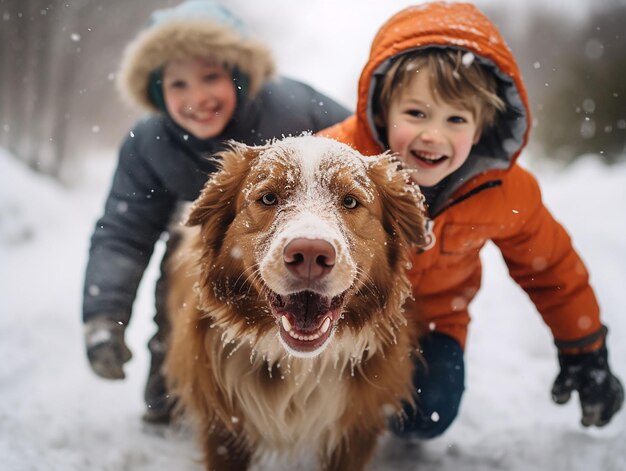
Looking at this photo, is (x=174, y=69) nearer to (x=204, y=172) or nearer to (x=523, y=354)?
(x=204, y=172)

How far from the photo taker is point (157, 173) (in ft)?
5.92

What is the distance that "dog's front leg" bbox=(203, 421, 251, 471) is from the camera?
1.67 metres

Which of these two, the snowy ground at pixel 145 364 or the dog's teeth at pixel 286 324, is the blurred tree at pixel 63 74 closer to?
the snowy ground at pixel 145 364

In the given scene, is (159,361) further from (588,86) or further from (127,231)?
(588,86)

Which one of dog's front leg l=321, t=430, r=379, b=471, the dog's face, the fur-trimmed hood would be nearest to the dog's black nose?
the dog's face

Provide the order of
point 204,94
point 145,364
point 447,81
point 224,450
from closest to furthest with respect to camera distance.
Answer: point 447,81 → point 204,94 → point 224,450 → point 145,364

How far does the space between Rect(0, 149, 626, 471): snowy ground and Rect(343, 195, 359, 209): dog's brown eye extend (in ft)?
3.82

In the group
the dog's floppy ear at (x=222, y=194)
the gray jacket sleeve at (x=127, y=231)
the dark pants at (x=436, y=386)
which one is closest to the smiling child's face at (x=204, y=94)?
the dog's floppy ear at (x=222, y=194)

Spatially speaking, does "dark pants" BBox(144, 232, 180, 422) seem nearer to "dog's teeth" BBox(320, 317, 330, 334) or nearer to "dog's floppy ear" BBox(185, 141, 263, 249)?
"dog's floppy ear" BBox(185, 141, 263, 249)

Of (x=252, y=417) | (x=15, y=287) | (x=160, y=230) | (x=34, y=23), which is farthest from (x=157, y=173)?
(x=15, y=287)

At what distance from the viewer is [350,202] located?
118 cm

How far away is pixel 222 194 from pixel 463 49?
70cm

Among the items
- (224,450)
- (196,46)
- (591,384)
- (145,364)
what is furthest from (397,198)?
(145,364)

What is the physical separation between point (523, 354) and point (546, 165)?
43.1 inches
